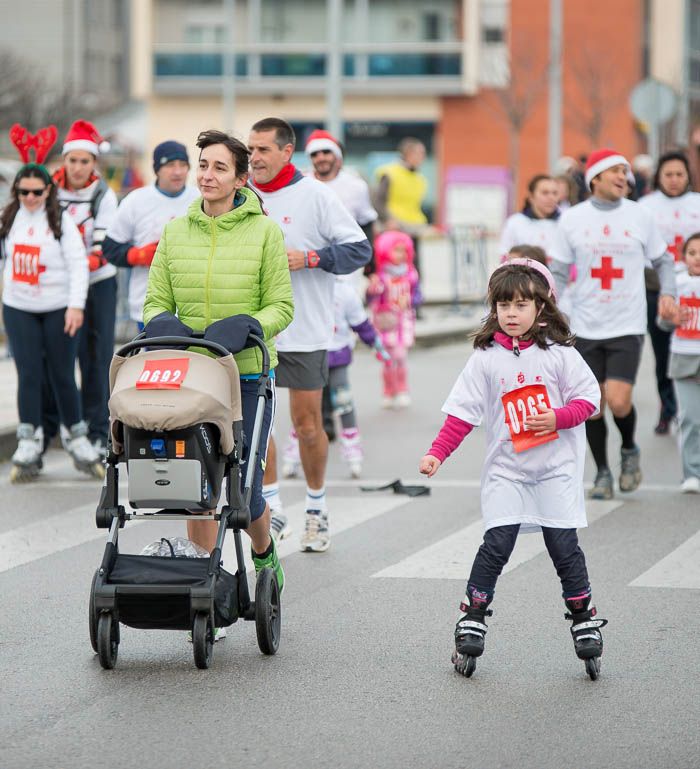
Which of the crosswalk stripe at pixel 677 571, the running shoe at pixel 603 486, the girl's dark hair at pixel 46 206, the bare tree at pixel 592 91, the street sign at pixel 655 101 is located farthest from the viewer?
the bare tree at pixel 592 91

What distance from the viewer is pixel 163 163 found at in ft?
33.2

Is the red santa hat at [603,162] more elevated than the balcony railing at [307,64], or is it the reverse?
the balcony railing at [307,64]

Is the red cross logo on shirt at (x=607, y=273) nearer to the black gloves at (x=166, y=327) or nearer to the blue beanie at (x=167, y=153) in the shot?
the blue beanie at (x=167, y=153)

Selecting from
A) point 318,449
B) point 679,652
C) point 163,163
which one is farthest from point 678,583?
point 163,163

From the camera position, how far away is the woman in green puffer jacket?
21.2ft

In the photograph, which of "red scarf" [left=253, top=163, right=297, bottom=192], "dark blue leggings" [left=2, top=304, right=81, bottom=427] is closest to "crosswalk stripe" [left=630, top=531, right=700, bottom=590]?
"red scarf" [left=253, top=163, right=297, bottom=192]

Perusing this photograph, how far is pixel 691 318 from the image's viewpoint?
10.1 meters

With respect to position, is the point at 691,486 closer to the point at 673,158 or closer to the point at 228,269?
the point at 673,158

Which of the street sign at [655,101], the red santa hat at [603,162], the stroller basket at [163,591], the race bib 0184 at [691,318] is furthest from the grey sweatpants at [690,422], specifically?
the street sign at [655,101]

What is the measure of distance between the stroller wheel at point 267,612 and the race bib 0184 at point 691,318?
4520mm

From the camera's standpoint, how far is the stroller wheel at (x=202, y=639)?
5957 mm

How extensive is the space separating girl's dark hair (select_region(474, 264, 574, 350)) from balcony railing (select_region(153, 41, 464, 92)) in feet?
157

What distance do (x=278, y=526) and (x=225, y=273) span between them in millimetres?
2486

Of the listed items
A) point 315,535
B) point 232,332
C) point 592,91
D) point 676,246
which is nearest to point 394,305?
point 676,246
